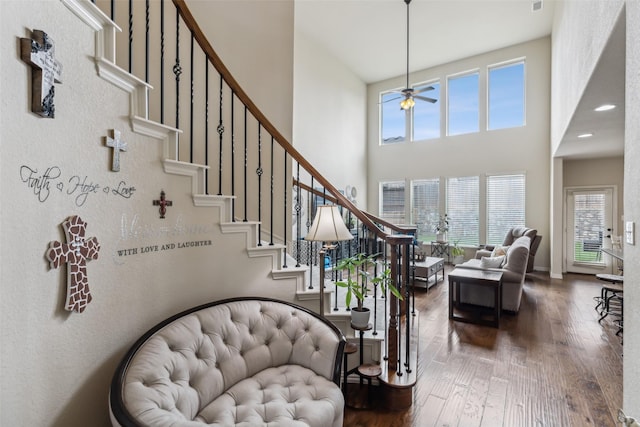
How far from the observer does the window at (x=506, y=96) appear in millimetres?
7207

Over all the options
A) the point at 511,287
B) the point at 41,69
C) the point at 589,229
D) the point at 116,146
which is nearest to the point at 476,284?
the point at 511,287

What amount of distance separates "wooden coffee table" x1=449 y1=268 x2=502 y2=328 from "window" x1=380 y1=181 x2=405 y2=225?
4.55 meters

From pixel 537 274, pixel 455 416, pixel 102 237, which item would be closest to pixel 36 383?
pixel 102 237

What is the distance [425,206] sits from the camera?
841cm

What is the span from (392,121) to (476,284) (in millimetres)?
6280

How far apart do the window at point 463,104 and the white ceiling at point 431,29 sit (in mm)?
597

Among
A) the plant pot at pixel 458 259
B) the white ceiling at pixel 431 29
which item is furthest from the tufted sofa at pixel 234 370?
the plant pot at pixel 458 259

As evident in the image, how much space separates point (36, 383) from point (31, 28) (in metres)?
1.33

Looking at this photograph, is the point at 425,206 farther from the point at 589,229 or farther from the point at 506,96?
the point at 589,229

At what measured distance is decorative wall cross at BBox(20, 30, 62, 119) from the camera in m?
1.07

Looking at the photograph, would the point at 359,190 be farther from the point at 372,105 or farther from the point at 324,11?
the point at 324,11

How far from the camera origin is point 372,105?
9305 mm

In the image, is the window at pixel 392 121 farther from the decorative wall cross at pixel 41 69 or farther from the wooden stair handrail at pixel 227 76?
the decorative wall cross at pixel 41 69

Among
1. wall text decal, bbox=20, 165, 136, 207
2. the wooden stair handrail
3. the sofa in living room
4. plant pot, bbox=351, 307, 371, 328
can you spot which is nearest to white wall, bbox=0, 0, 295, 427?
wall text decal, bbox=20, 165, 136, 207
